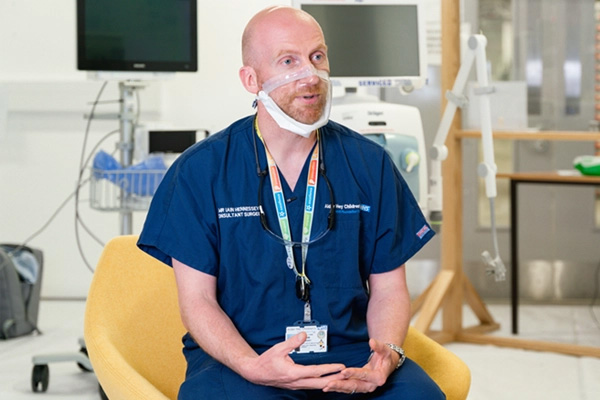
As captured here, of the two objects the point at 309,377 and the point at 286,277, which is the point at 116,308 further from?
the point at 309,377

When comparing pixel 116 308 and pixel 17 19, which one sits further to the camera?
pixel 17 19

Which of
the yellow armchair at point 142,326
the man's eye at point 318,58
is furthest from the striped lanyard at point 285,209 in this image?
the yellow armchair at point 142,326

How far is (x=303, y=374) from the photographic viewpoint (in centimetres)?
168

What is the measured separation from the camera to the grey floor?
3268 mm

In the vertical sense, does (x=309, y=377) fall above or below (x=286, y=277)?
below

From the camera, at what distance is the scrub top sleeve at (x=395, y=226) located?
1.98 meters

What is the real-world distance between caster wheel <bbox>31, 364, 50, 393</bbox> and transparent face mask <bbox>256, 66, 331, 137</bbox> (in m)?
1.78

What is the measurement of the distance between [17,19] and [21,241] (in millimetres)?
1197

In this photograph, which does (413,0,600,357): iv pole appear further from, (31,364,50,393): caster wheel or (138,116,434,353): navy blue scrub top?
(138,116,434,353): navy blue scrub top

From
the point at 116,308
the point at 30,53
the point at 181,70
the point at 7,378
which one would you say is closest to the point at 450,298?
the point at 181,70

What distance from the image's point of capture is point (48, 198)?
4906mm

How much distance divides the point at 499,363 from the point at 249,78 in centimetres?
213

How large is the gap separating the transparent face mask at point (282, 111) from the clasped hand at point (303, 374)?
18.5 inches

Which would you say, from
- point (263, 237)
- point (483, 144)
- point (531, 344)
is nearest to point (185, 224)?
point (263, 237)
